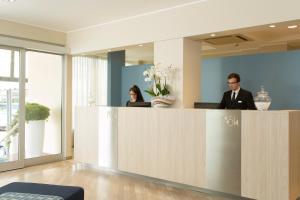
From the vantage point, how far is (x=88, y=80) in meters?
7.44

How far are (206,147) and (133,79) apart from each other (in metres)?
3.46

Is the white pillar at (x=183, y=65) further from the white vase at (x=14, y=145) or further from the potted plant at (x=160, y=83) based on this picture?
the white vase at (x=14, y=145)

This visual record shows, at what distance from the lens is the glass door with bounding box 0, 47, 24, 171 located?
5.35 meters

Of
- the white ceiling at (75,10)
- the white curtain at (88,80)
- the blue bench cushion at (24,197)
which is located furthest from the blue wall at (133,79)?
the blue bench cushion at (24,197)

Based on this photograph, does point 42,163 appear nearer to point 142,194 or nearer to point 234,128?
point 142,194

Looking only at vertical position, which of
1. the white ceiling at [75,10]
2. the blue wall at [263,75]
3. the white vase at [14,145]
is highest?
the white ceiling at [75,10]

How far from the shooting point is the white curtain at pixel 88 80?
710 centimetres

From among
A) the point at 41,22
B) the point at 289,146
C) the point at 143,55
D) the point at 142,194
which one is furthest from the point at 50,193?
the point at 143,55

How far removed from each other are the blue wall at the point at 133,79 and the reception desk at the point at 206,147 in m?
1.76

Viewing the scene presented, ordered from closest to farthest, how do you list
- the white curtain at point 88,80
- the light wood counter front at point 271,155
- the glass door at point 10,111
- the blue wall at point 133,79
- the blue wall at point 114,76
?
the light wood counter front at point 271,155
the glass door at point 10,111
the blue wall at point 133,79
the blue wall at point 114,76
the white curtain at point 88,80

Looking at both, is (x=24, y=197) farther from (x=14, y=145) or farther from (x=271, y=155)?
(x=14, y=145)

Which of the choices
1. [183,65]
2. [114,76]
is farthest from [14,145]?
[183,65]

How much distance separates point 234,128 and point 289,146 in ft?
2.16

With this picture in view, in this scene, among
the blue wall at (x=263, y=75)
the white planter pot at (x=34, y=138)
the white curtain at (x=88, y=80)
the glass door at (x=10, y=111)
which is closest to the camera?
the blue wall at (x=263, y=75)
